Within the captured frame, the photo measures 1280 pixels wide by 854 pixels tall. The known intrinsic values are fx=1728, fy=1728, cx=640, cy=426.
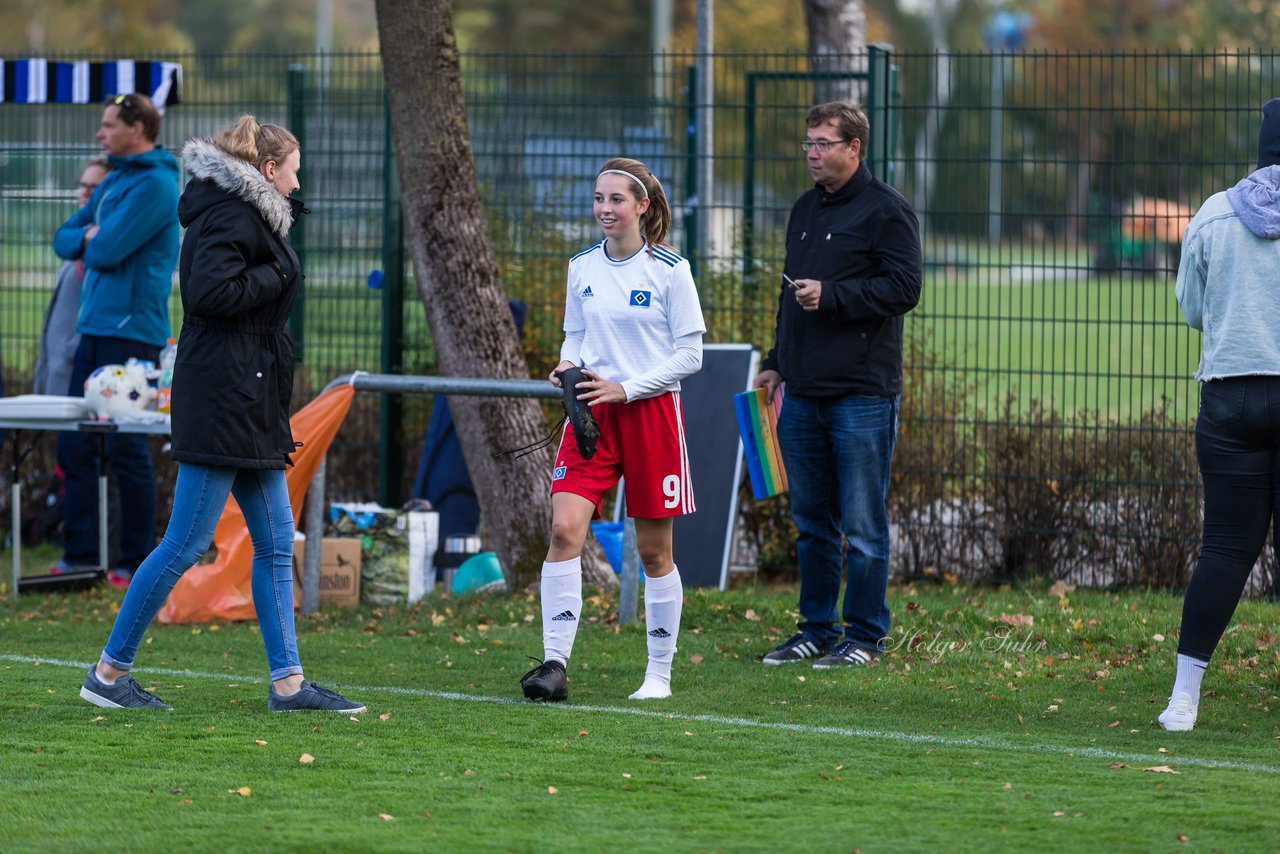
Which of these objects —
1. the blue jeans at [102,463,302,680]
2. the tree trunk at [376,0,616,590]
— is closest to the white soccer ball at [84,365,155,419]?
the tree trunk at [376,0,616,590]

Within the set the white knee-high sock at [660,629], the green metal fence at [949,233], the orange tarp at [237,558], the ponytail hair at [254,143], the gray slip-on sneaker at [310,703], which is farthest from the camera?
the green metal fence at [949,233]

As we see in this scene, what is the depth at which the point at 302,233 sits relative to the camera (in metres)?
10.3

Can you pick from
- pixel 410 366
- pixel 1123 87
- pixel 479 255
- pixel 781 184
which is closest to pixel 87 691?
pixel 479 255

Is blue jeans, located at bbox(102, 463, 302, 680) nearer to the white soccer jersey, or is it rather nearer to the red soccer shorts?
the red soccer shorts

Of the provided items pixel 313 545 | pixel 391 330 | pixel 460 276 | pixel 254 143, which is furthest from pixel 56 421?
pixel 254 143

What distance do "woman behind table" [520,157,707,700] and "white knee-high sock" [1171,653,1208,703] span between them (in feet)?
5.75

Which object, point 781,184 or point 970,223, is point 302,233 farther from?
point 970,223

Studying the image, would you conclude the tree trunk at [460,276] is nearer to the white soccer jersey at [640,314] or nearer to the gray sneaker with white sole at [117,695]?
the white soccer jersey at [640,314]

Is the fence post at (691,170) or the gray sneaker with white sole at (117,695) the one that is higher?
the fence post at (691,170)

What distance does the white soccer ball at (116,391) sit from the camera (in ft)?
27.9

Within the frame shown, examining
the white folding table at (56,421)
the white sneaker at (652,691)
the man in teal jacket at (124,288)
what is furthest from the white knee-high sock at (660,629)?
the man in teal jacket at (124,288)

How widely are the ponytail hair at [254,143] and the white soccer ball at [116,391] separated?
3066 millimetres

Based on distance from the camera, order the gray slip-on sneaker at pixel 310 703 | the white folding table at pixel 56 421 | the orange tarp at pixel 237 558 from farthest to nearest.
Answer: the white folding table at pixel 56 421 → the orange tarp at pixel 237 558 → the gray slip-on sneaker at pixel 310 703

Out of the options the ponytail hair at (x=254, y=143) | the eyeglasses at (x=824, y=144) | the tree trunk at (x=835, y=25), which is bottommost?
the ponytail hair at (x=254, y=143)
